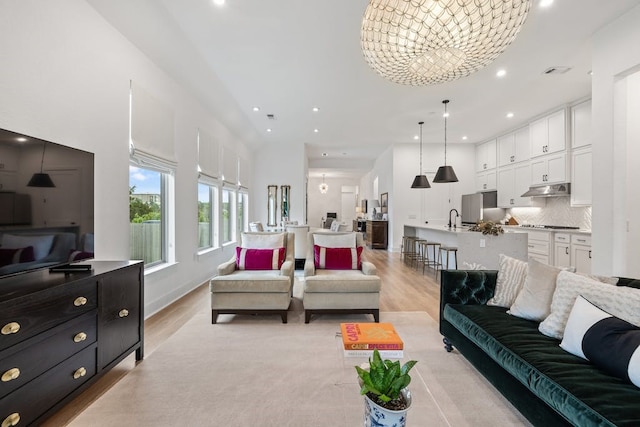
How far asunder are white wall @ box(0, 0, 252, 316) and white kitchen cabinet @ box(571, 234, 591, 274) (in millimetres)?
6195

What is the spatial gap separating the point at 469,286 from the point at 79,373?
2.90 metres

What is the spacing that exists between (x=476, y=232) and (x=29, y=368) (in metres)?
5.00

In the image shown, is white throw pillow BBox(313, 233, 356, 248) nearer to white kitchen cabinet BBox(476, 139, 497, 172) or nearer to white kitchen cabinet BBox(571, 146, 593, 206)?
white kitchen cabinet BBox(571, 146, 593, 206)

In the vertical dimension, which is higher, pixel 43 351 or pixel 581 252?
pixel 581 252

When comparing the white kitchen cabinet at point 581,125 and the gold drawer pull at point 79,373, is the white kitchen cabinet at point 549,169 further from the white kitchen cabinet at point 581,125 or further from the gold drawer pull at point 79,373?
the gold drawer pull at point 79,373

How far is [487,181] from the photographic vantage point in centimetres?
793

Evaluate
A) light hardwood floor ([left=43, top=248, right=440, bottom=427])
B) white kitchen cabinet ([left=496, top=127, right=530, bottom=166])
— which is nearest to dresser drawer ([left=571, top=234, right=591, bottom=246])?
light hardwood floor ([left=43, top=248, right=440, bottom=427])

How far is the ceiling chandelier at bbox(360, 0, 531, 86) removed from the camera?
147cm

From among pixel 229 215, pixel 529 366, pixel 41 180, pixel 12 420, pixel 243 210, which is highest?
pixel 41 180

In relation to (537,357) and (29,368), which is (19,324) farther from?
(537,357)

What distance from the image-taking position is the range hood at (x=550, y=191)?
542 centimetres

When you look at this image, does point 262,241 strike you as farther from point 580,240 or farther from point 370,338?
point 580,240

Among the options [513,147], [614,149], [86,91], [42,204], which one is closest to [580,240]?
[614,149]

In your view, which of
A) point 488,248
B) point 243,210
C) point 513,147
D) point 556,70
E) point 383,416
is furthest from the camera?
point 243,210
